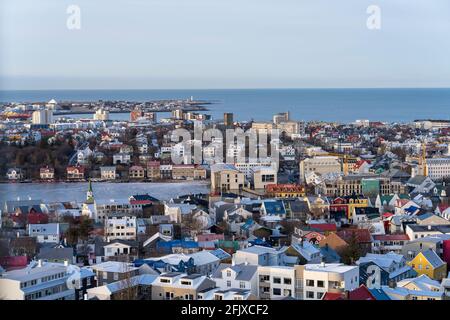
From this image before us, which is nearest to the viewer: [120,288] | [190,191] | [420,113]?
[120,288]

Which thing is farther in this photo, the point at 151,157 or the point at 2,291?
the point at 151,157

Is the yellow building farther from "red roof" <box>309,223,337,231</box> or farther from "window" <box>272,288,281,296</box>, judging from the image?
"red roof" <box>309,223,337,231</box>

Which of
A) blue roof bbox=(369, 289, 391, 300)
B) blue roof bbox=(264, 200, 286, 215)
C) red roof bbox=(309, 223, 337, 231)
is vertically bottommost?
blue roof bbox=(264, 200, 286, 215)

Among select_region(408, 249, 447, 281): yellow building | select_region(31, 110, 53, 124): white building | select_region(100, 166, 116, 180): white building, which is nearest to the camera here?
select_region(408, 249, 447, 281): yellow building

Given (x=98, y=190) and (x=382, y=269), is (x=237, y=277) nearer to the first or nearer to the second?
(x=382, y=269)

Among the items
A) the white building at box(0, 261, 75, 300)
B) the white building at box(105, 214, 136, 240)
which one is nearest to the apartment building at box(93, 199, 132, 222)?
the white building at box(105, 214, 136, 240)

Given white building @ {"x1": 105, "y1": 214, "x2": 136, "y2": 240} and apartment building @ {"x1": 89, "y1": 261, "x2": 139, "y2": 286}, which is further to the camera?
white building @ {"x1": 105, "y1": 214, "x2": 136, "y2": 240}

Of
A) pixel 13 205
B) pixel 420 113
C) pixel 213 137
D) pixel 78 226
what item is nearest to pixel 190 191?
pixel 13 205
